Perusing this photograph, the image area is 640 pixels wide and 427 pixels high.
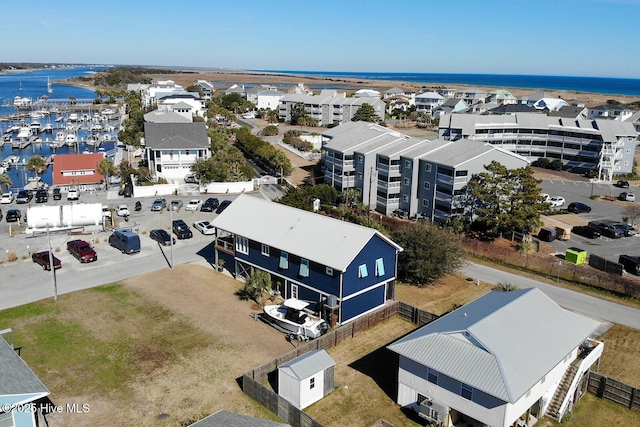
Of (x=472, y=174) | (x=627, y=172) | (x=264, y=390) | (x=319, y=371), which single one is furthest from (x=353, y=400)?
(x=627, y=172)

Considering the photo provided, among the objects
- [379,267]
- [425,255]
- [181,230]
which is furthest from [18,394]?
[181,230]

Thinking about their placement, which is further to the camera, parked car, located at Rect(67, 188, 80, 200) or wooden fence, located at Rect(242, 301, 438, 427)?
parked car, located at Rect(67, 188, 80, 200)

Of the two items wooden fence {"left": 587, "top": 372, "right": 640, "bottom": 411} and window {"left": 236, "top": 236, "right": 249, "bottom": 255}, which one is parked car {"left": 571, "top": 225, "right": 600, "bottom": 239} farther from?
window {"left": 236, "top": 236, "right": 249, "bottom": 255}

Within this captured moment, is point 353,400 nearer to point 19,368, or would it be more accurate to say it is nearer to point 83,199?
point 19,368

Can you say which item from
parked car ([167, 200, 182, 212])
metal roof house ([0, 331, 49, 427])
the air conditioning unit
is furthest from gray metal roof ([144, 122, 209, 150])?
the air conditioning unit

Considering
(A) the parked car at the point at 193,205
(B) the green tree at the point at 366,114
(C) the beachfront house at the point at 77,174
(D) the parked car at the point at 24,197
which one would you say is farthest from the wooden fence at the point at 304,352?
(B) the green tree at the point at 366,114

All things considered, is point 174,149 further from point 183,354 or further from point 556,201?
point 556,201
